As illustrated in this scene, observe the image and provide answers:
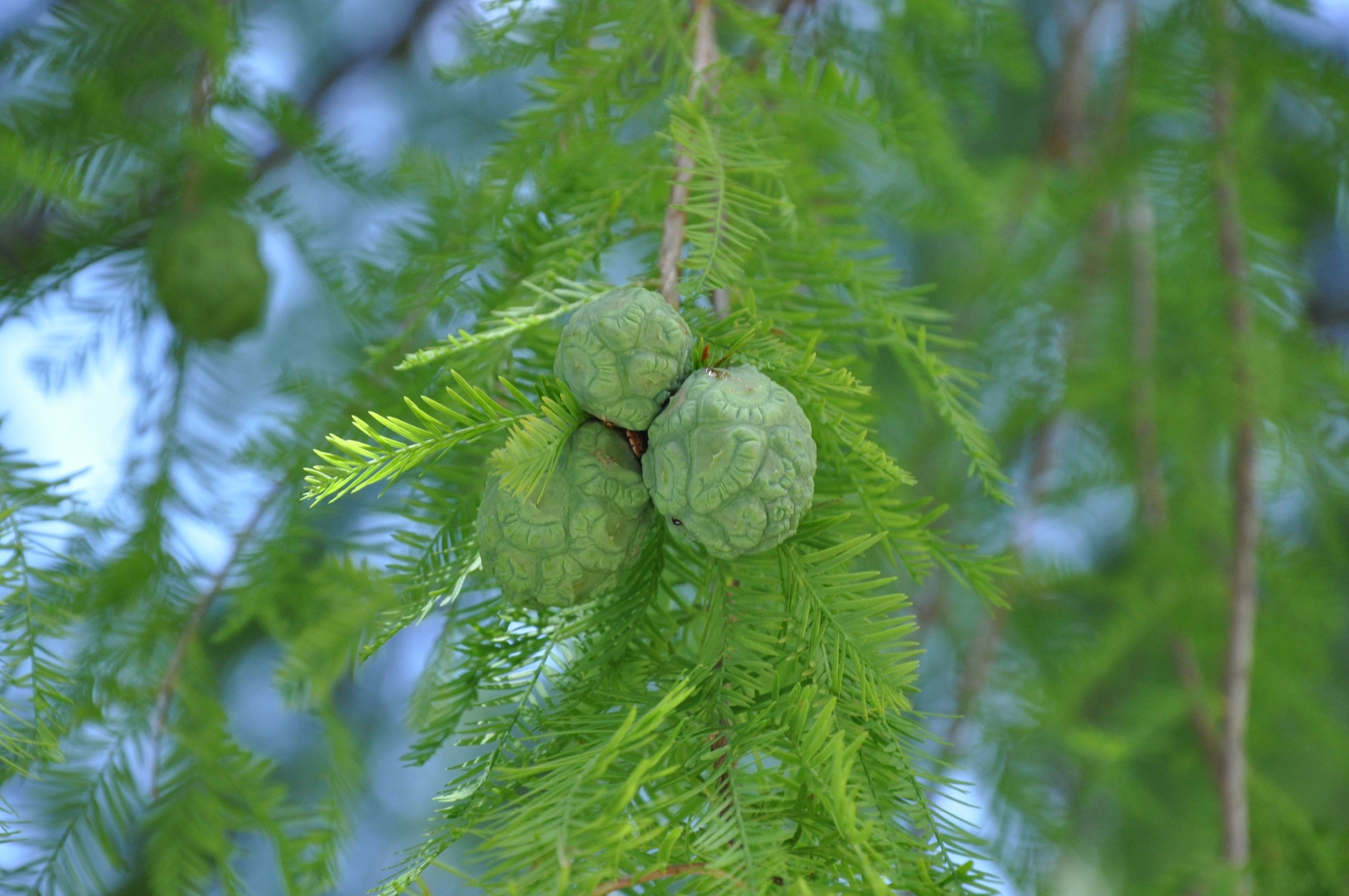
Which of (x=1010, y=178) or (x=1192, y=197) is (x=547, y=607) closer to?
(x=1192, y=197)

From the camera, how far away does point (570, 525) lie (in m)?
0.41

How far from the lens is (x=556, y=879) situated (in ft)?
1.04

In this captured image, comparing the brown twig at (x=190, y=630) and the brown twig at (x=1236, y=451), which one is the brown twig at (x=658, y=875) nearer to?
the brown twig at (x=190, y=630)

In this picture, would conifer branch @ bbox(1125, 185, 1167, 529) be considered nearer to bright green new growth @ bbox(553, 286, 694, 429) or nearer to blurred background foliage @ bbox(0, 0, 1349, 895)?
blurred background foliage @ bbox(0, 0, 1349, 895)

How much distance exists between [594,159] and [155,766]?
549 mm

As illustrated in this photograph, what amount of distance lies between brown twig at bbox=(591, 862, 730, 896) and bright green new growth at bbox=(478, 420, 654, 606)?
12 centimetres

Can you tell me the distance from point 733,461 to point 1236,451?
0.79 metres

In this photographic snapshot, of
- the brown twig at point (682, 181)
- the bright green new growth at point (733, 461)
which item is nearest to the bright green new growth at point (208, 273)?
the brown twig at point (682, 181)

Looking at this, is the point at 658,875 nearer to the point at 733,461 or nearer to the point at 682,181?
the point at 733,461

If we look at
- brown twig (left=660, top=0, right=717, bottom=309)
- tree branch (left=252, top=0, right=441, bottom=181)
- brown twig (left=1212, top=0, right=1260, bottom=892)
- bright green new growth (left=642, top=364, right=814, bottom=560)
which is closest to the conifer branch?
brown twig (left=1212, top=0, right=1260, bottom=892)

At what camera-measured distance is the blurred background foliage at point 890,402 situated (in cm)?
72

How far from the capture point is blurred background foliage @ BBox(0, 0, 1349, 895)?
719mm

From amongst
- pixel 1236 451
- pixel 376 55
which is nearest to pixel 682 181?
pixel 1236 451

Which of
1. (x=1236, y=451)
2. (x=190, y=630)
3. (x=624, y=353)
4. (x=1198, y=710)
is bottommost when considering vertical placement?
(x=1198, y=710)
